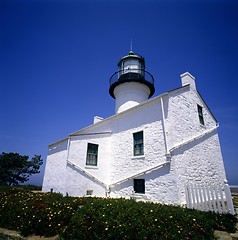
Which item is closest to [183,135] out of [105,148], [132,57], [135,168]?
[135,168]

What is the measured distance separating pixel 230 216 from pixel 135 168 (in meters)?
5.51

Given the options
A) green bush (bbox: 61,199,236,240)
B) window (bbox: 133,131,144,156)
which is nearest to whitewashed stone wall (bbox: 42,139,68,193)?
window (bbox: 133,131,144,156)

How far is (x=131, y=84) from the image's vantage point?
15188 mm

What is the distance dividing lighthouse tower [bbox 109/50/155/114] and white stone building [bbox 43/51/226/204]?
3.31m

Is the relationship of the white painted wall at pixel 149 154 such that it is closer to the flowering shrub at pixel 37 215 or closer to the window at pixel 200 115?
the window at pixel 200 115

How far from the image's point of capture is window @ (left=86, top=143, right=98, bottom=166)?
11559 mm

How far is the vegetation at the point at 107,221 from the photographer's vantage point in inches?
159

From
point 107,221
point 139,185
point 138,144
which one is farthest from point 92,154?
point 107,221

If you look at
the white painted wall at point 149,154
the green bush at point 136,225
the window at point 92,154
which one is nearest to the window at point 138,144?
the white painted wall at point 149,154

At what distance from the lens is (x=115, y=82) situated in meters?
15.8

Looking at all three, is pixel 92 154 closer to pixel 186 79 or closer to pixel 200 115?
pixel 200 115

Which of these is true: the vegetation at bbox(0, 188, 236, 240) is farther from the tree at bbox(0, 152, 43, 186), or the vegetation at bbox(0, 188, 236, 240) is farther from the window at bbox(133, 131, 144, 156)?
the tree at bbox(0, 152, 43, 186)

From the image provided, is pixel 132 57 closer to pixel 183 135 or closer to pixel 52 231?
pixel 183 135

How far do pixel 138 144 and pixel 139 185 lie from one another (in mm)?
2525
